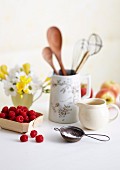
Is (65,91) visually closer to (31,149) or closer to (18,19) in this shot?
(31,149)

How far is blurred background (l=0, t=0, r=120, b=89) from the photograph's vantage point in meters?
1.67

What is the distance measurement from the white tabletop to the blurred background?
614 mm

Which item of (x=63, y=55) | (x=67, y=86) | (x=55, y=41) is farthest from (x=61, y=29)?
(x=67, y=86)

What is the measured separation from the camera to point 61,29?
184cm

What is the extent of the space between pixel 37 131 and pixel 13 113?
0.31ft

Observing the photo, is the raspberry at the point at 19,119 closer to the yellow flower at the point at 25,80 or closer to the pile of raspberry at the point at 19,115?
the pile of raspberry at the point at 19,115

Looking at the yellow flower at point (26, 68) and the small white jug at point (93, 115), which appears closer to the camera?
the small white jug at point (93, 115)

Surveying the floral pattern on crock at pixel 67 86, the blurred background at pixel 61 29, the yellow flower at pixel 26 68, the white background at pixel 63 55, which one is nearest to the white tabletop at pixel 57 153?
the white background at pixel 63 55

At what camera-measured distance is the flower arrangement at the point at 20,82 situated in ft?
4.10

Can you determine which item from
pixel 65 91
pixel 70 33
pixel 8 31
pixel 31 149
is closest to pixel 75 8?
pixel 70 33

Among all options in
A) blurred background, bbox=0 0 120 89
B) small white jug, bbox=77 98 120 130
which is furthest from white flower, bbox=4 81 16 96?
blurred background, bbox=0 0 120 89

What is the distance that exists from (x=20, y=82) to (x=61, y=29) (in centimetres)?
66

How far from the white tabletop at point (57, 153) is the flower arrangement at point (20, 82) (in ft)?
0.50

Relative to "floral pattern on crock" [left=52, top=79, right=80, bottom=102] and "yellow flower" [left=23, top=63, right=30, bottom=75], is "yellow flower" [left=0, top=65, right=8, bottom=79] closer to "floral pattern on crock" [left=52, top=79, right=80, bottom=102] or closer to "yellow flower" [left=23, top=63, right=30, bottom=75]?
"yellow flower" [left=23, top=63, right=30, bottom=75]
